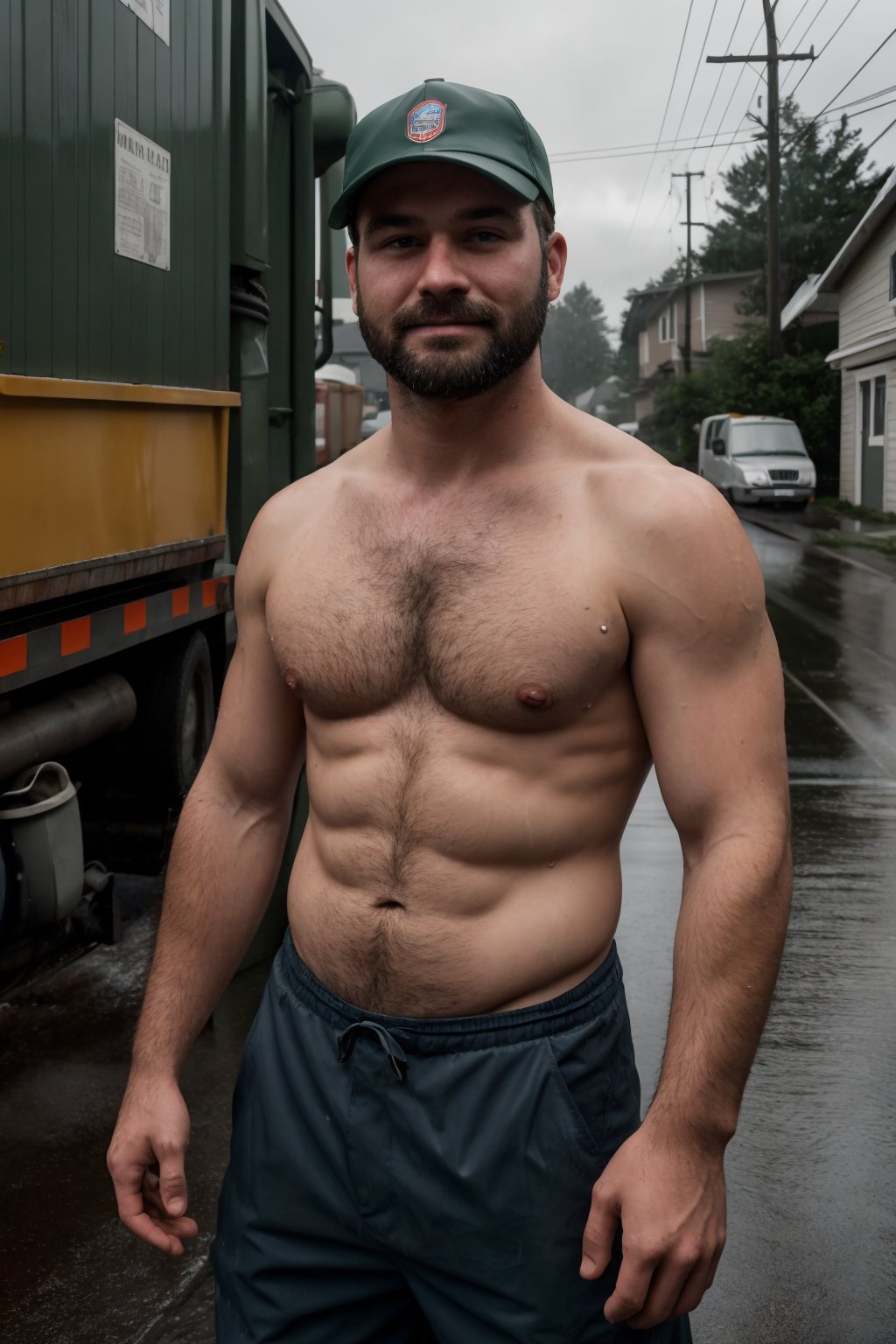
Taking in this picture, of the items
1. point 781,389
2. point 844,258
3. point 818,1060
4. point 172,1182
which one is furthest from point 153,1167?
point 781,389

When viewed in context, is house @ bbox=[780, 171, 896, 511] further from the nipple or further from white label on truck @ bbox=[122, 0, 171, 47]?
the nipple

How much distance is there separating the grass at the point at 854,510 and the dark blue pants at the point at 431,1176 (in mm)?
24434

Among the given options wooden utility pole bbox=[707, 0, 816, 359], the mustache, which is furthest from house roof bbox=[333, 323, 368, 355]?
the mustache

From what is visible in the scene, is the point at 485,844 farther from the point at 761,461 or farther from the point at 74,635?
the point at 761,461

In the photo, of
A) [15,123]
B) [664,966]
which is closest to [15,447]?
[15,123]

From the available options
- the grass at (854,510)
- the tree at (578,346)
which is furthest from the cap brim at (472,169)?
the tree at (578,346)

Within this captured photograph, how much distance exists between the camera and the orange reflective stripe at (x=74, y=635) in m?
3.87

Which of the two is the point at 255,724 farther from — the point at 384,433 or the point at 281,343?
the point at 281,343

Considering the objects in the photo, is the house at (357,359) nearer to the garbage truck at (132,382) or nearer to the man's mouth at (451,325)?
the garbage truck at (132,382)

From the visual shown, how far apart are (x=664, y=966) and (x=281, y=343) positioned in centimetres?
282

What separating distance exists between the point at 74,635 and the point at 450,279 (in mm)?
2277

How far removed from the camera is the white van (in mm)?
28531

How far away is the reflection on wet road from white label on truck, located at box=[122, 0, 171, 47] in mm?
3338

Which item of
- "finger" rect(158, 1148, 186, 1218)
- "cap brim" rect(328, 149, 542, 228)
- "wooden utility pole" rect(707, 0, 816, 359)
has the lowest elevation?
"finger" rect(158, 1148, 186, 1218)
